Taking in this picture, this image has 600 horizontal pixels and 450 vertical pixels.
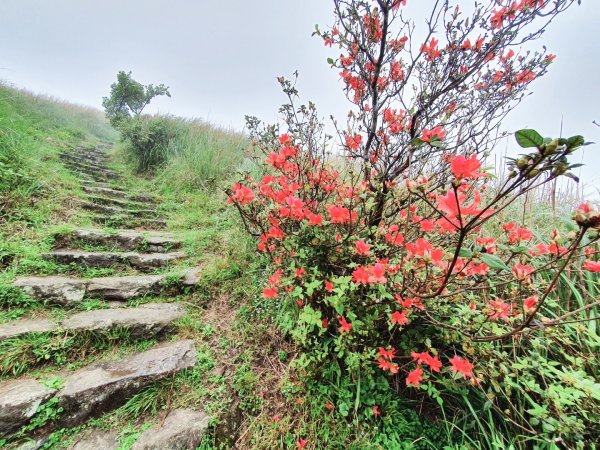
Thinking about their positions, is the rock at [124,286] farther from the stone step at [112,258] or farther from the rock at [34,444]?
the rock at [34,444]

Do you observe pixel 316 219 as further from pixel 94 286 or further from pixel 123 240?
pixel 123 240

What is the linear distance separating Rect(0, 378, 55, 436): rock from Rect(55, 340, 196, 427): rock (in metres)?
0.09

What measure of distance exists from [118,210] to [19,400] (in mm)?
2684

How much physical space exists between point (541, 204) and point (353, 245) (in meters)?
2.28

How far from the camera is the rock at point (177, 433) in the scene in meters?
1.27

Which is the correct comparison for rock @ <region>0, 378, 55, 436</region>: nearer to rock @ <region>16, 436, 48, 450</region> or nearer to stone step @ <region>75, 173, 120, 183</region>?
rock @ <region>16, 436, 48, 450</region>

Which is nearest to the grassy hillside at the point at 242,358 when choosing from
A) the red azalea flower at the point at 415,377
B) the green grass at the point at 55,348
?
the green grass at the point at 55,348

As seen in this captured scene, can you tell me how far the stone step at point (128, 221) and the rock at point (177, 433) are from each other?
2653 mm

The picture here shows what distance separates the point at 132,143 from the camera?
571 centimetres

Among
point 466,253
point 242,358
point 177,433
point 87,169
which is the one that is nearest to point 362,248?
point 466,253

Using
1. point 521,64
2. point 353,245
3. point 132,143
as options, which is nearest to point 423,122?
point 521,64

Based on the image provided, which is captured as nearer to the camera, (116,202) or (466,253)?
(466,253)

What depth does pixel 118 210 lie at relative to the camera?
11.4ft

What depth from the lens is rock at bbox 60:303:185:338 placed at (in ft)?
5.74
